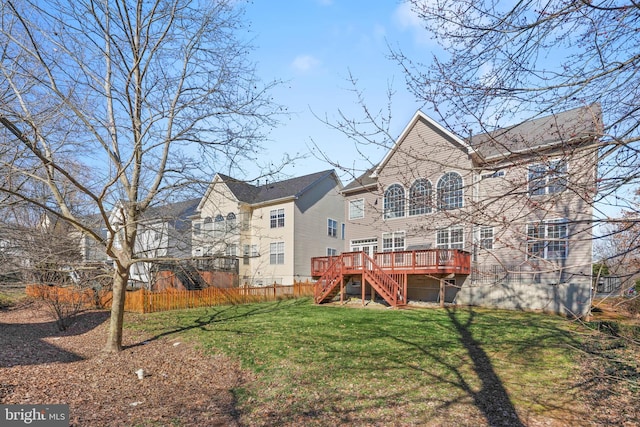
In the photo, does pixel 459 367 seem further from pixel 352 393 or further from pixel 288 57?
pixel 288 57

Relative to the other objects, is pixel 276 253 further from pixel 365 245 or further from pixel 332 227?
pixel 365 245

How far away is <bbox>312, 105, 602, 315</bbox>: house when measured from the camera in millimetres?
3229

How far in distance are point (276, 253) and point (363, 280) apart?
9808 mm

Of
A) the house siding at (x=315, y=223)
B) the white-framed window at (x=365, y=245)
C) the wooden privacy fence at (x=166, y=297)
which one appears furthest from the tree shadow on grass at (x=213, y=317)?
the house siding at (x=315, y=223)

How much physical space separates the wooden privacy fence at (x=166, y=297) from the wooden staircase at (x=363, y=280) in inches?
144

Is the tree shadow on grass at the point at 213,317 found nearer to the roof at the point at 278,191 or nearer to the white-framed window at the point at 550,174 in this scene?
the roof at the point at 278,191

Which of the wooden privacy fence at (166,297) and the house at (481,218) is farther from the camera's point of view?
the wooden privacy fence at (166,297)

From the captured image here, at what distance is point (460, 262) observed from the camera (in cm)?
1512

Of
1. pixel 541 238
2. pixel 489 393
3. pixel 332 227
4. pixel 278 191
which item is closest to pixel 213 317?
pixel 489 393

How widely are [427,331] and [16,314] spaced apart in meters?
16.4

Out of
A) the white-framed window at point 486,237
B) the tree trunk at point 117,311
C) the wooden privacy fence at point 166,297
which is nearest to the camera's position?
the white-framed window at point 486,237

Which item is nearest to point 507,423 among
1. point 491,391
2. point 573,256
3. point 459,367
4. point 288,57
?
point 491,391

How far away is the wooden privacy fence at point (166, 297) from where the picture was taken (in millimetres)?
13229

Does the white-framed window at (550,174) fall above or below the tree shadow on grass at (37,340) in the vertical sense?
above
